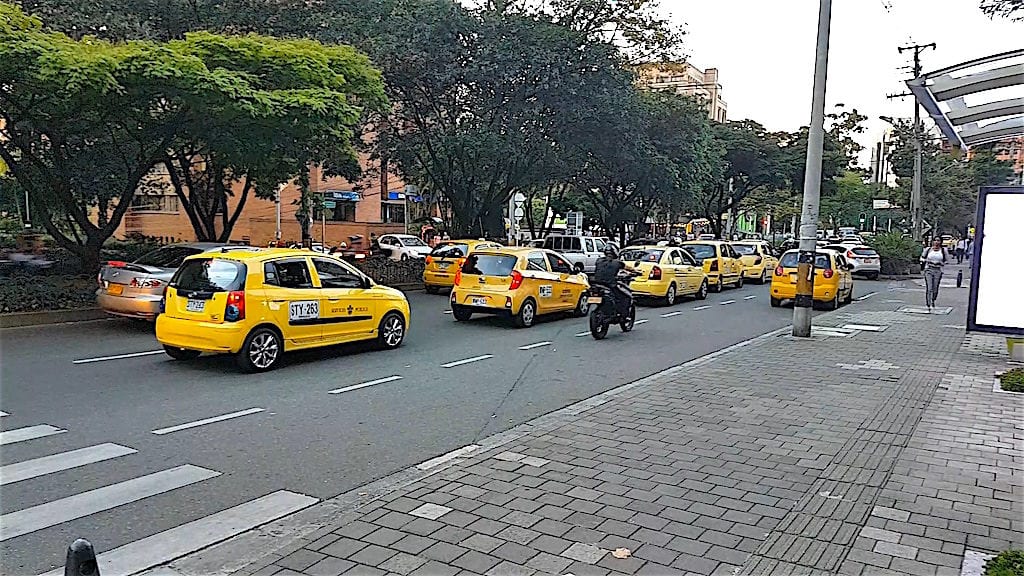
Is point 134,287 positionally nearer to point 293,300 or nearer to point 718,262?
point 293,300

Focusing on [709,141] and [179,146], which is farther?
[709,141]

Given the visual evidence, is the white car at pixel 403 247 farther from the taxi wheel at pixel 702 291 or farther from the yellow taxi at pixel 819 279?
the yellow taxi at pixel 819 279

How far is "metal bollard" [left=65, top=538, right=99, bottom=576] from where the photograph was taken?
262 centimetres

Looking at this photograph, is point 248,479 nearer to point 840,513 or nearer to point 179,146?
point 840,513

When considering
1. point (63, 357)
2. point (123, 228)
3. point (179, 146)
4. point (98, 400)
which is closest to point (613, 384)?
point (98, 400)

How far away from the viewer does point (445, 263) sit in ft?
72.5

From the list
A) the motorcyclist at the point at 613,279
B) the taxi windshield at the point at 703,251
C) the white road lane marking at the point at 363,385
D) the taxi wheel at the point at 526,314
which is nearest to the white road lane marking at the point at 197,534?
the white road lane marking at the point at 363,385

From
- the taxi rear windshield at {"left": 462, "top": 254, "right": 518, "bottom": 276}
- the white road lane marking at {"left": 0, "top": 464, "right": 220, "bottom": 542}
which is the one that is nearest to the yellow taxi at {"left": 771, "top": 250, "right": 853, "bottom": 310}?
the taxi rear windshield at {"left": 462, "top": 254, "right": 518, "bottom": 276}

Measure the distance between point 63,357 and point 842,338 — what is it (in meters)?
12.4

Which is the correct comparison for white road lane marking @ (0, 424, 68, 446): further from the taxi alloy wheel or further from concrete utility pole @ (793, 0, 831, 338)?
concrete utility pole @ (793, 0, 831, 338)

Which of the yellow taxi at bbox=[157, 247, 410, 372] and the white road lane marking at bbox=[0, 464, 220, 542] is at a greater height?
the yellow taxi at bbox=[157, 247, 410, 372]

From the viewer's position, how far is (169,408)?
829 centimetres

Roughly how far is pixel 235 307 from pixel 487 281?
6.20 metres

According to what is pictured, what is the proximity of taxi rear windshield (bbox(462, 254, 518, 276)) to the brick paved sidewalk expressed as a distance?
6094 millimetres
